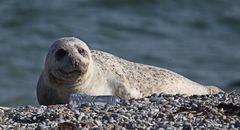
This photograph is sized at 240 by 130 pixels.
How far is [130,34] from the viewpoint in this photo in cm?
1777

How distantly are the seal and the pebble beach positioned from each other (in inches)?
36.0

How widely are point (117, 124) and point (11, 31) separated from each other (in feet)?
38.1

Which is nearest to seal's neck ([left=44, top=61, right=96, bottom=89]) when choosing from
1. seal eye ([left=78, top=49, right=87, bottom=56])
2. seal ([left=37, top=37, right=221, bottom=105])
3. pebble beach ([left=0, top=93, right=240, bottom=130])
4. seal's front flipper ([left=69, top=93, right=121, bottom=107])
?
seal ([left=37, top=37, right=221, bottom=105])

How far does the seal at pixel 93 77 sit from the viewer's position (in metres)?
7.99

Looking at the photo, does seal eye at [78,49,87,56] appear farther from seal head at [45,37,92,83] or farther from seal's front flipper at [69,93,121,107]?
seal's front flipper at [69,93,121,107]

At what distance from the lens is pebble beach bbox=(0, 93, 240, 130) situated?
614 cm

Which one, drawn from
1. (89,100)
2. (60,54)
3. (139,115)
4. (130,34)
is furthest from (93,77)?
(130,34)

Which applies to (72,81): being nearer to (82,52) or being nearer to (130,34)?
(82,52)

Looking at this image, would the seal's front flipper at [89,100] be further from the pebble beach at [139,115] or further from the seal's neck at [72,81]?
the seal's neck at [72,81]

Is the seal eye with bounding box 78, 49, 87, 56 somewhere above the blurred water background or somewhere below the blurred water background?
below

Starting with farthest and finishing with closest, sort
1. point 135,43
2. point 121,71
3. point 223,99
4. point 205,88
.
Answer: point 135,43, point 205,88, point 121,71, point 223,99

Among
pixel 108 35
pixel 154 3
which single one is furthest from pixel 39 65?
pixel 154 3

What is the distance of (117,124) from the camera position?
6152mm

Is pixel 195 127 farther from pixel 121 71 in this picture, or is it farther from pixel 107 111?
pixel 121 71
